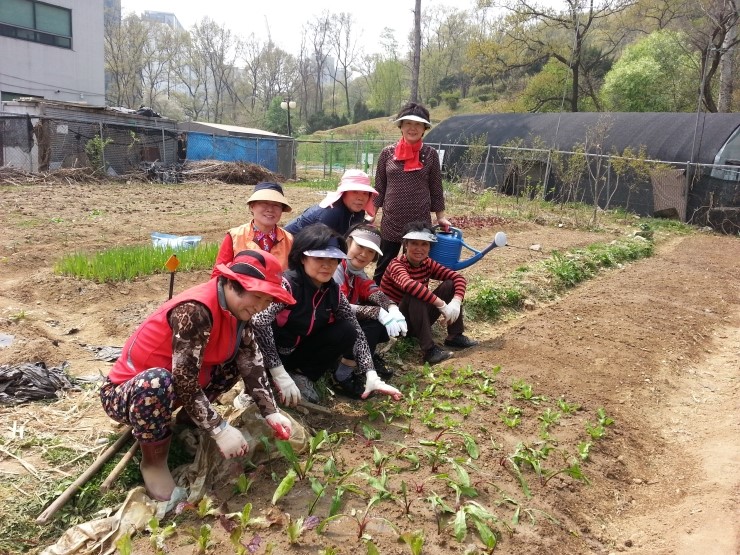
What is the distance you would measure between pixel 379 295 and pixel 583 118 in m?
15.8

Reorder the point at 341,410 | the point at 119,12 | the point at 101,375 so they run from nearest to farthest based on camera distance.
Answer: the point at 341,410 → the point at 101,375 → the point at 119,12

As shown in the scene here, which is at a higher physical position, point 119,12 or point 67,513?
point 119,12

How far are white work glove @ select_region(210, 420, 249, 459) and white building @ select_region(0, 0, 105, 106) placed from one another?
19.9 meters

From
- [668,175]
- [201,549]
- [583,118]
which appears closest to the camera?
[201,549]

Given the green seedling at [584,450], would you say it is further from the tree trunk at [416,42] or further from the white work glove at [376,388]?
the tree trunk at [416,42]

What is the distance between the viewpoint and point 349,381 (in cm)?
362

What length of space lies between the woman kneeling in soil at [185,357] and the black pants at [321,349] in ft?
2.67

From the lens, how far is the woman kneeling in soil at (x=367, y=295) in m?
3.67

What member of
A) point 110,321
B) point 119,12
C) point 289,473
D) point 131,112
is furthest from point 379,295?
point 119,12

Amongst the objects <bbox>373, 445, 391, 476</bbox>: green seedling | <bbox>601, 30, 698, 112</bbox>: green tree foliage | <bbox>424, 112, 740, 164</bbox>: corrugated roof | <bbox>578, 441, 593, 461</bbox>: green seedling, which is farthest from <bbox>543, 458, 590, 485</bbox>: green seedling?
<bbox>601, 30, 698, 112</bbox>: green tree foliage

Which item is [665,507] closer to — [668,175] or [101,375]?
[101,375]

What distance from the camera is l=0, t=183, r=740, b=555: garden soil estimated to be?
2.52m

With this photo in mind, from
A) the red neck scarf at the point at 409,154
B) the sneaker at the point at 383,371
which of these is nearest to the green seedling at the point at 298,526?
the sneaker at the point at 383,371

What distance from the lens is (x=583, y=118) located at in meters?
17.7
